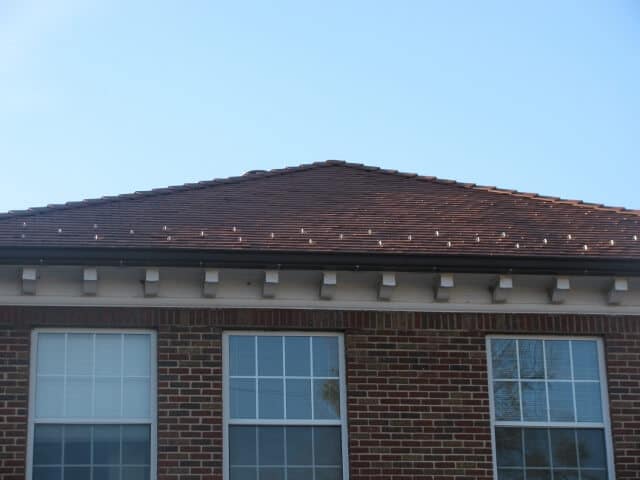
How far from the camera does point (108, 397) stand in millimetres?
14047

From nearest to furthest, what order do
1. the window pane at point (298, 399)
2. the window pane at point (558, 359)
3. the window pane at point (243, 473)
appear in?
the window pane at point (243, 473)
the window pane at point (298, 399)
the window pane at point (558, 359)

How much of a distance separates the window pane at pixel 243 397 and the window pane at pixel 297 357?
418 millimetres

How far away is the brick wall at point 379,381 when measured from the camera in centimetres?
1386

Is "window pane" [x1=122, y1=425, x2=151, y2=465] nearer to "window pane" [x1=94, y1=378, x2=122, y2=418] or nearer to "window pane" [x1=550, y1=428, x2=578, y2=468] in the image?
"window pane" [x1=94, y1=378, x2=122, y2=418]

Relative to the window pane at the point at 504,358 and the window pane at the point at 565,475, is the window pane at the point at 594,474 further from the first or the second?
the window pane at the point at 504,358

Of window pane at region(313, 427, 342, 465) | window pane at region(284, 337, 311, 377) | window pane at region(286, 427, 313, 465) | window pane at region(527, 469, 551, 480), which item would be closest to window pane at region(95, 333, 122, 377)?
window pane at region(284, 337, 311, 377)

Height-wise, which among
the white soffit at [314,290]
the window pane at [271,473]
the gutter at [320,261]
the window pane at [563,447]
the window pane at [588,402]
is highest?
the gutter at [320,261]

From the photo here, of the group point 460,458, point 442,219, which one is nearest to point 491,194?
point 442,219

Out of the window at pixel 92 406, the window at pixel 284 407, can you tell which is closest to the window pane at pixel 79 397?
the window at pixel 92 406

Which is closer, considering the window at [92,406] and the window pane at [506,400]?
the window at [92,406]

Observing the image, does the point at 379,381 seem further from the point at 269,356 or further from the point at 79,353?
the point at 79,353

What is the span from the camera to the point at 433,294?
14711 millimetres

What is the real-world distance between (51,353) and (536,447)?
198 inches

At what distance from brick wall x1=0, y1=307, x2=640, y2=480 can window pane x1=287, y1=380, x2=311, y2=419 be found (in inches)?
17.1
